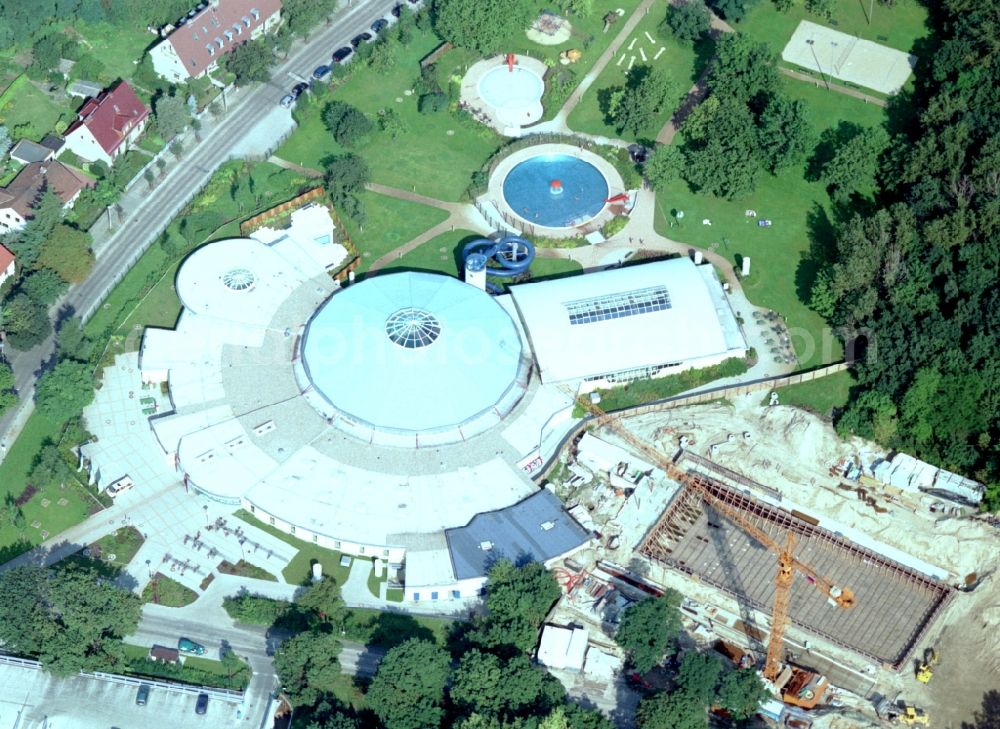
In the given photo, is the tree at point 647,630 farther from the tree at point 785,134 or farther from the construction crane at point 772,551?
the tree at point 785,134

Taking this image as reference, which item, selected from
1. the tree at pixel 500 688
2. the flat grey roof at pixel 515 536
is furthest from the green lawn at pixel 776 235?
the tree at pixel 500 688

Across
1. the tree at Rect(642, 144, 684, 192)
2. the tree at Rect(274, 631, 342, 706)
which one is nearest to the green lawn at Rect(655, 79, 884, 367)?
the tree at Rect(642, 144, 684, 192)

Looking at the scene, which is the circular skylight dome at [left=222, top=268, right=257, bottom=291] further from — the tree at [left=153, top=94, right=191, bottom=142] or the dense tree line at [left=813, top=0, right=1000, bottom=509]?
the dense tree line at [left=813, top=0, right=1000, bottom=509]

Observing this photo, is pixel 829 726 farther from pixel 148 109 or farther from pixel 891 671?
pixel 148 109

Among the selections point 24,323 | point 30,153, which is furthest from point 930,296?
point 30,153

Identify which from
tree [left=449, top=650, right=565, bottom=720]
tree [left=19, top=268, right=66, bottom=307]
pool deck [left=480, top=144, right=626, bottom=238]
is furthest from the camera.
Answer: pool deck [left=480, top=144, right=626, bottom=238]
